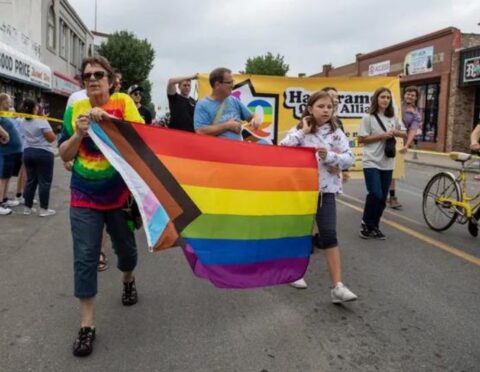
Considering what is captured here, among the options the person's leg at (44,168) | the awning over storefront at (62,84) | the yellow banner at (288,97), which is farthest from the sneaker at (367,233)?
the awning over storefront at (62,84)

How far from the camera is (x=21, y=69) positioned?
21781mm

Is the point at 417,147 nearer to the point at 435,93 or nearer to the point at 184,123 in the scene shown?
the point at 435,93

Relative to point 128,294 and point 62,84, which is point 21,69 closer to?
point 62,84

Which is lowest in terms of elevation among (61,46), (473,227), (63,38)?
(473,227)

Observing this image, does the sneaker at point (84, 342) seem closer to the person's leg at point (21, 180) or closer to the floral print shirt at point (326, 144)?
the floral print shirt at point (326, 144)

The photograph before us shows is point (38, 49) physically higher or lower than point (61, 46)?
lower

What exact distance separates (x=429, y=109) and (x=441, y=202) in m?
25.4

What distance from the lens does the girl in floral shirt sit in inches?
172

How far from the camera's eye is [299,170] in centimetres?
404

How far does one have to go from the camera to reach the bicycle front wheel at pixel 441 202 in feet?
23.3

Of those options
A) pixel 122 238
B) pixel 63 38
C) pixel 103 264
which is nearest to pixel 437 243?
pixel 103 264

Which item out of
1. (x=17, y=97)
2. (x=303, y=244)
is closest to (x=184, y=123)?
(x=303, y=244)

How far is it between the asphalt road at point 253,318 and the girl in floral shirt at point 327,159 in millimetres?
448

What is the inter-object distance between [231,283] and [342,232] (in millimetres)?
3923
